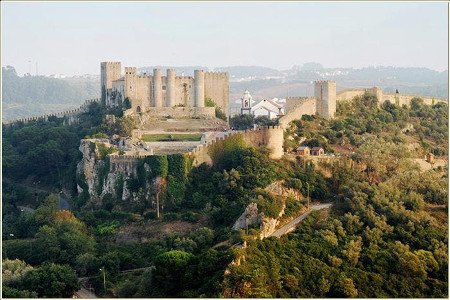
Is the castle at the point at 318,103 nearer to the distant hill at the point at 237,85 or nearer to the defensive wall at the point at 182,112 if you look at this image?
the defensive wall at the point at 182,112

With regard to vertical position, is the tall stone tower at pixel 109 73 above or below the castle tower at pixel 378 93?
above

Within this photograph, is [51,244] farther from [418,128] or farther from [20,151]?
[418,128]

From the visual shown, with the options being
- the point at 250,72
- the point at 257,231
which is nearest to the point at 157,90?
the point at 257,231

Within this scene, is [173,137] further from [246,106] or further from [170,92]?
[246,106]

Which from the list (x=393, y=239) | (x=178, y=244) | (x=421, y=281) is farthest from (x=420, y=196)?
(x=178, y=244)

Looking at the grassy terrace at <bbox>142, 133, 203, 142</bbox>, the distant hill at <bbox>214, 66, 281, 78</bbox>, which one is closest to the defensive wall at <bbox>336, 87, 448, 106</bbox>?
the grassy terrace at <bbox>142, 133, 203, 142</bbox>

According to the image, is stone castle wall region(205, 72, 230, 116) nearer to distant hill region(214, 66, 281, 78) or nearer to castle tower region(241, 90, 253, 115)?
castle tower region(241, 90, 253, 115)

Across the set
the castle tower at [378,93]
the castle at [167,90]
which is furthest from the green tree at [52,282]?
the castle tower at [378,93]
